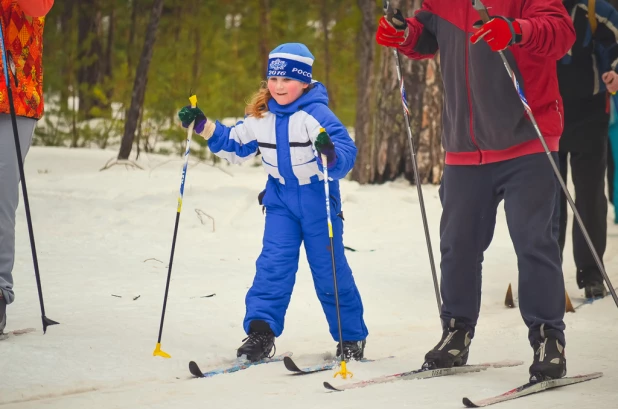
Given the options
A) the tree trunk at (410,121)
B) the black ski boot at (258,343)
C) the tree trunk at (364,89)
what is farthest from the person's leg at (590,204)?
the tree trunk at (364,89)

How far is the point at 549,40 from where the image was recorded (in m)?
3.54

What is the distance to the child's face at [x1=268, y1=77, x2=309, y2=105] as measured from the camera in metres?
4.38

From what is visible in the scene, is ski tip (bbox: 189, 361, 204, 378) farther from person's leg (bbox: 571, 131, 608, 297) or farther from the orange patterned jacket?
person's leg (bbox: 571, 131, 608, 297)

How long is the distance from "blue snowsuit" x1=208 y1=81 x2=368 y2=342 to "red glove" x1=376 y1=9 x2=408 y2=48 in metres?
0.50

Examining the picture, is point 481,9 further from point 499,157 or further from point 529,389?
point 529,389

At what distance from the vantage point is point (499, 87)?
149 inches

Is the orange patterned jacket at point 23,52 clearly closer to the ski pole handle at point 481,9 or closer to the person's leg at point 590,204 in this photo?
the ski pole handle at point 481,9

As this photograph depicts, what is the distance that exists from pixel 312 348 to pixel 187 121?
1.35 metres

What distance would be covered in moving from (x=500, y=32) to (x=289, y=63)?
1273 millimetres

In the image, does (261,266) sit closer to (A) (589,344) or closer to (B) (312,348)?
(B) (312,348)

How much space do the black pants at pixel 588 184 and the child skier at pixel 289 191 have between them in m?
2.16

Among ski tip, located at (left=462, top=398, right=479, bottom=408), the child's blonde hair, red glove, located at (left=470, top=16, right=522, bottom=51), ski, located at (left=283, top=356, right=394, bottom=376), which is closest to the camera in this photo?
ski tip, located at (left=462, top=398, right=479, bottom=408)

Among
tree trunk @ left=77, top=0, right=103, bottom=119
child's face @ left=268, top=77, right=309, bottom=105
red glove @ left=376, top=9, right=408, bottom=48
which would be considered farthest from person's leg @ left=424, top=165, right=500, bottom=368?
tree trunk @ left=77, top=0, right=103, bottom=119

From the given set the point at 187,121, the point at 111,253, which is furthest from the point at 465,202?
the point at 111,253
